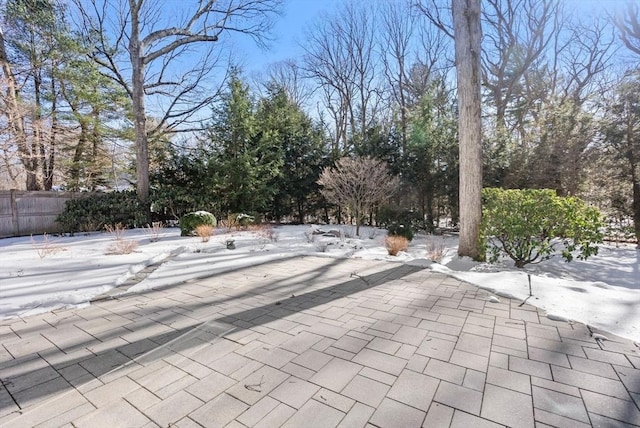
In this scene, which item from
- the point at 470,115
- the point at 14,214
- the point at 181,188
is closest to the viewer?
the point at 470,115

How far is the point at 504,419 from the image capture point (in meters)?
1.40

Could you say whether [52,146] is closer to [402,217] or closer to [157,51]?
[157,51]

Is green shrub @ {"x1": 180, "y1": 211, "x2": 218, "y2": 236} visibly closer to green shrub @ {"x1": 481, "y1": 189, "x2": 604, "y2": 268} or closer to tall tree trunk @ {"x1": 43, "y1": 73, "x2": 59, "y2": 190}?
tall tree trunk @ {"x1": 43, "y1": 73, "x2": 59, "y2": 190}

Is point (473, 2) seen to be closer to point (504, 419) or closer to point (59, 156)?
point (504, 419)

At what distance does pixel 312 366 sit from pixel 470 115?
5135 millimetres

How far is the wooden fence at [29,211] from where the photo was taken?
829cm

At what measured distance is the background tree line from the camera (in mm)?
9117

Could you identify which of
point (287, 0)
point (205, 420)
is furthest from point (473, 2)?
point (287, 0)

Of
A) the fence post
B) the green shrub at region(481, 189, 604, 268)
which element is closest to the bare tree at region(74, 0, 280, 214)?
the fence post

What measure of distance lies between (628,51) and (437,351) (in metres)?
14.5

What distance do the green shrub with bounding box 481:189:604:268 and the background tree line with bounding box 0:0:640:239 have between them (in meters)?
5.67

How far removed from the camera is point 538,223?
4594mm

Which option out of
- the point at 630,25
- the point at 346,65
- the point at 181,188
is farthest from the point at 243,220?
the point at 630,25

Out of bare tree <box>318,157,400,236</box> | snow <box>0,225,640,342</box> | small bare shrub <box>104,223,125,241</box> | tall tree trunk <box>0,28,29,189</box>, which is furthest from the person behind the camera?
bare tree <box>318,157,400,236</box>
